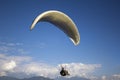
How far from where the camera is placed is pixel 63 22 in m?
33.8

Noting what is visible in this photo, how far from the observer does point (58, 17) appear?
3228 centimetres

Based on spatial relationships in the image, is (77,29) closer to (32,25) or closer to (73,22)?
(73,22)

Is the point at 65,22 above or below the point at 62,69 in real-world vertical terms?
above

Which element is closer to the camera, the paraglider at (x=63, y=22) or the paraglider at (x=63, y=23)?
the paraglider at (x=63, y=22)

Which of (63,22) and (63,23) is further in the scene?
(63,23)

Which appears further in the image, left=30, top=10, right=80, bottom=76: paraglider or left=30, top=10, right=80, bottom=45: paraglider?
left=30, top=10, right=80, bottom=76: paraglider

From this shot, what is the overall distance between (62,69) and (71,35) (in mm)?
5846

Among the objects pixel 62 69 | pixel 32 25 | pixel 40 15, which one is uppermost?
pixel 40 15

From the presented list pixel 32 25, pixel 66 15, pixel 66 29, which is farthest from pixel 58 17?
pixel 32 25

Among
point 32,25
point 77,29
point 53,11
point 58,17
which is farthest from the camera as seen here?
point 77,29

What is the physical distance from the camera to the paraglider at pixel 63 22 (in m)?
30.3

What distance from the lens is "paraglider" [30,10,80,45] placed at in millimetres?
30322

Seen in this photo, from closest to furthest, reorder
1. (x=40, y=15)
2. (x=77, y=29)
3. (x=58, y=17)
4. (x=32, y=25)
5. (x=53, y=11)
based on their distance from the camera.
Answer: (x=32, y=25), (x=40, y=15), (x=53, y=11), (x=58, y=17), (x=77, y=29)

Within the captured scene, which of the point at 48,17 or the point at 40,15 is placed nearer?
the point at 40,15
